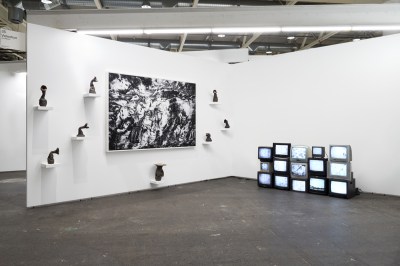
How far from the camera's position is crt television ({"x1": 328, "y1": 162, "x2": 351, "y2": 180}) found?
5055 mm

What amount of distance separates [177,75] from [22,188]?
402 cm

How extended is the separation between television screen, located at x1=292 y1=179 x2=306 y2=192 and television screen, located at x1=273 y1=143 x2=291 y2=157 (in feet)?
1.87

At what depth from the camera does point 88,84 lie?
5055 millimetres

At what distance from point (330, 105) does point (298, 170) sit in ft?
4.98

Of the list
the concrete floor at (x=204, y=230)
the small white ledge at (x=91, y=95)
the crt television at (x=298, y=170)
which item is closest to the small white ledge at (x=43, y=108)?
the small white ledge at (x=91, y=95)

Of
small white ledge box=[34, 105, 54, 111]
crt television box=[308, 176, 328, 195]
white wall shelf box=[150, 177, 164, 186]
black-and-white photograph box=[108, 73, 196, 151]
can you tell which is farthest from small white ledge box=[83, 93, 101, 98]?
crt television box=[308, 176, 328, 195]

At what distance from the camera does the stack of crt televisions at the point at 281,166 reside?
19.0ft

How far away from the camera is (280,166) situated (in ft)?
19.2

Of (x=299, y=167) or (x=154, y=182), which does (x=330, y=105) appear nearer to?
(x=299, y=167)

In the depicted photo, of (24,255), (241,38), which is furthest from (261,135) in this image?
(24,255)

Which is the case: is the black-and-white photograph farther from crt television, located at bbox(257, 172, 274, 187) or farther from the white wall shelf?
crt television, located at bbox(257, 172, 274, 187)

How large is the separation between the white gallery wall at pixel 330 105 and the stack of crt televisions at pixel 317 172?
566mm

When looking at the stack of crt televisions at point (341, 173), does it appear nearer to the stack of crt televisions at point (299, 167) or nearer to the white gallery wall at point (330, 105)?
the stack of crt televisions at point (299, 167)

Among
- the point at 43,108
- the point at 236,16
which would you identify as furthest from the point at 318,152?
the point at 43,108
